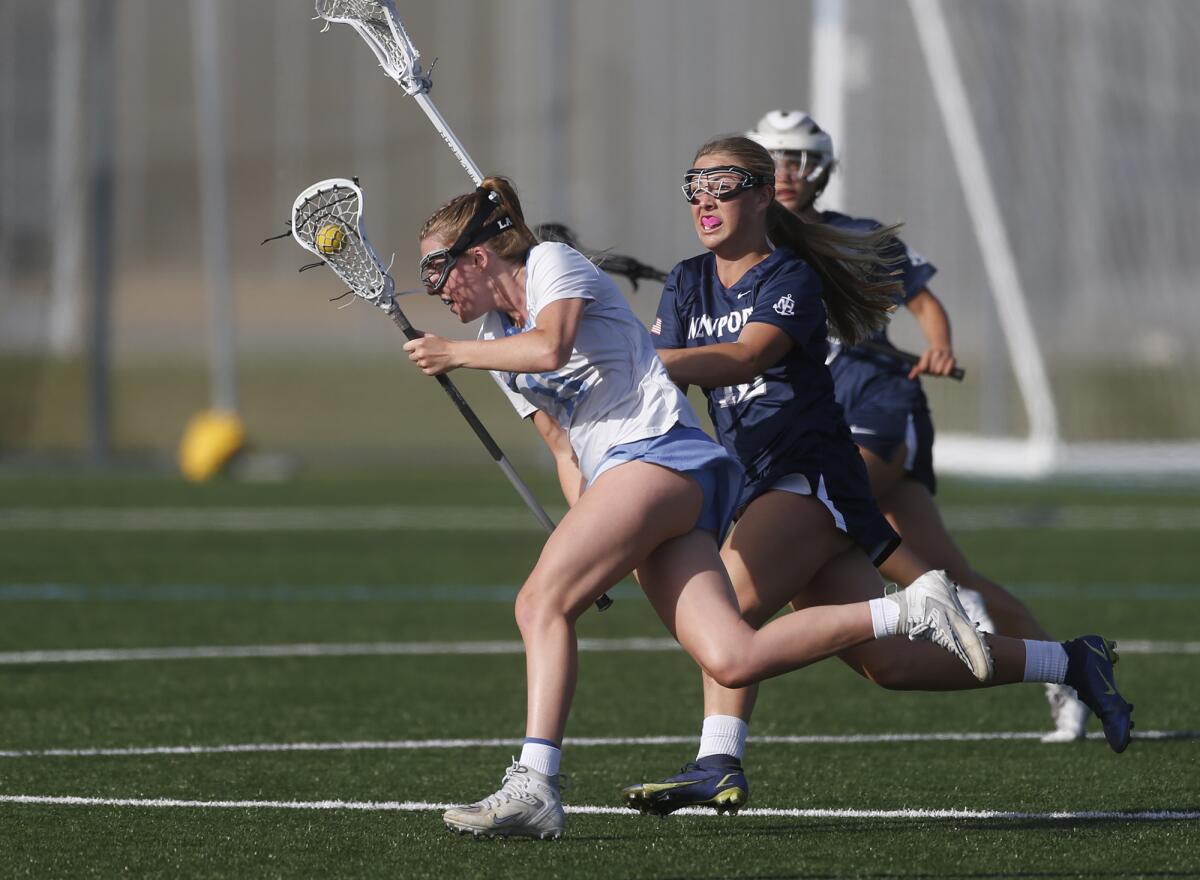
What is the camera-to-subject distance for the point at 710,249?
5.86 metres

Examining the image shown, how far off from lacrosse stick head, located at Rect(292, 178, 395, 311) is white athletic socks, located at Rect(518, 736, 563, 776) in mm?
1325

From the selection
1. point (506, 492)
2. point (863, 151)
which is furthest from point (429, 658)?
point (863, 151)

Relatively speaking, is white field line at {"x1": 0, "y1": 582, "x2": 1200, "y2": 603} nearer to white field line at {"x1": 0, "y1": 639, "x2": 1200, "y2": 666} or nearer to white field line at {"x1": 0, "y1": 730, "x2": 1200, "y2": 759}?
white field line at {"x1": 0, "y1": 639, "x2": 1200, "y2": 666}

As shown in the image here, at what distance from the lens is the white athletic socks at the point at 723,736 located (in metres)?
5.64

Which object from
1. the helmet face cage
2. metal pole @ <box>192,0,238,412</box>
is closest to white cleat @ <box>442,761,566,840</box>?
the helmet face cage

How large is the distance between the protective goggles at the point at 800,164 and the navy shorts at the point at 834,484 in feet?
5.36

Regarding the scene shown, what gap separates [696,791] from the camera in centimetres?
544

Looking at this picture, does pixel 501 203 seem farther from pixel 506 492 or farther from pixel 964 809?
pixel 506 492

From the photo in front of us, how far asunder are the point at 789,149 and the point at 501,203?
191cm

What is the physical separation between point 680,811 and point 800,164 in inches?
95.4

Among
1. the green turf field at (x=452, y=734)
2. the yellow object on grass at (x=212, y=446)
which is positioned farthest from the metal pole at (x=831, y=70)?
the yellow object on grass at (x=212, y=446)

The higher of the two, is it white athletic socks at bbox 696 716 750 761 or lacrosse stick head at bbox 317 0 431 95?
lacrosse stick head at bbox 317 0 431 95

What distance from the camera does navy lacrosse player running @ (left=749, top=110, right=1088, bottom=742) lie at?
7086 millimetres

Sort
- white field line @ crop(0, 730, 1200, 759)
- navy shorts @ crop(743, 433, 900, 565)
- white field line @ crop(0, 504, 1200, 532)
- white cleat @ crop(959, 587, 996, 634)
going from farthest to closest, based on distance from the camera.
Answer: white field line @ crop(0, 504, 1200, 532) → white cleat @ crop(959, 587, 996, 634) → white field line @ crop(0, 730, 1200, 759) → navy shorts @ crop(743, 433, 900, 565)
